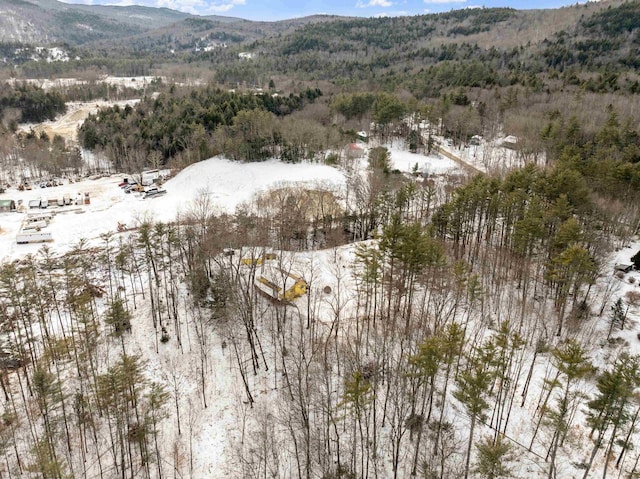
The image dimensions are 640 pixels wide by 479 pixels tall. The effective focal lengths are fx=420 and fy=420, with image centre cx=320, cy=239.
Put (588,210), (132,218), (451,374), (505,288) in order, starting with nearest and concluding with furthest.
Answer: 1. (451,374)
2. (505,288)
3. (588,210)
4. (132,218)

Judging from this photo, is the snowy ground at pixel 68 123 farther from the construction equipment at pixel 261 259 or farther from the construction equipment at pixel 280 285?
the construction equipment at pixel 280 285

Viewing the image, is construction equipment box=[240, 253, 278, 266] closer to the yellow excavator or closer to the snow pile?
the yellow excavator

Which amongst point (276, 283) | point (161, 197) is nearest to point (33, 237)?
point (161, 197)

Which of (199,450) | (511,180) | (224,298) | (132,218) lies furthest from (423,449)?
(132,218)

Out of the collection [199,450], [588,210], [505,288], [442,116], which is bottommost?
Result: [199,450]

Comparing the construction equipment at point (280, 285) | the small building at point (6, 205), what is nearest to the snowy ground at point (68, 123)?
the small building at point (6, 205)

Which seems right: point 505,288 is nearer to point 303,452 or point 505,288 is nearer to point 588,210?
point 588,210

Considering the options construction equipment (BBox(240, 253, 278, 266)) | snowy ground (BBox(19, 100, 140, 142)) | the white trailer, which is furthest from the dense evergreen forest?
snowy ground (BBox(19, 100, 140, 142))
